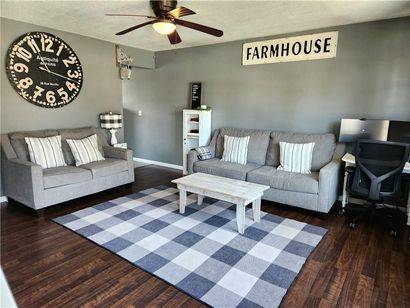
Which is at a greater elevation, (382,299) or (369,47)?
(369,47)

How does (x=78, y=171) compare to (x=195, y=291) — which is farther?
(x=78, y=171)

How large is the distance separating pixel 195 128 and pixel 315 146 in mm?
2312

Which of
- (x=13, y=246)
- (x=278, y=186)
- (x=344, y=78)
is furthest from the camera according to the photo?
(x=344, y=78)

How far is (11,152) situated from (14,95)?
82 centimetres

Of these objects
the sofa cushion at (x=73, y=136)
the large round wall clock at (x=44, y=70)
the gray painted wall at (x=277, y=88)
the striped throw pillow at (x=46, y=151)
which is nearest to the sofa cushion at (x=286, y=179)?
the gray painted wall at (x=277, y=88)

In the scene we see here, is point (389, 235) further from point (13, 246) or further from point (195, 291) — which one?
point (13, 246)

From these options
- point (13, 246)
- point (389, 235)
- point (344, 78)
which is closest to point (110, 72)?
point (13, 246)

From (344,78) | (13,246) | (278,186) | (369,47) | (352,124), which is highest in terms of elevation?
(369,47)

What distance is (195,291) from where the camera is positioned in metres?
1.96

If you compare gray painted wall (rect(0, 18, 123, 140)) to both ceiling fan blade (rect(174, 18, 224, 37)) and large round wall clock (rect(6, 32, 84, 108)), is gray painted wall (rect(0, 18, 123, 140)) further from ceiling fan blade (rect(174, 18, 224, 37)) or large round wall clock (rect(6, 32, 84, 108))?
ceiling fan blade (rect(174, 18, 224, 37))

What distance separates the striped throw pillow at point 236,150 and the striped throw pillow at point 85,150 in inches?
79.6

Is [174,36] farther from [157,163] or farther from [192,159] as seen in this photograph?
[157,163]

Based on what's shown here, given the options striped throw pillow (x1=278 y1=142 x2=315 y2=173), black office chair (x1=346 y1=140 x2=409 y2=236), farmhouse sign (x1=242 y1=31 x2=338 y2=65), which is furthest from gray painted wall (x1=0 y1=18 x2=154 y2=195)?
black office chair (x1=346 y1=140 x2=409 y2=236)

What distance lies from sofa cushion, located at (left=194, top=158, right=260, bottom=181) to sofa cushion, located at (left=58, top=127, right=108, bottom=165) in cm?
171
